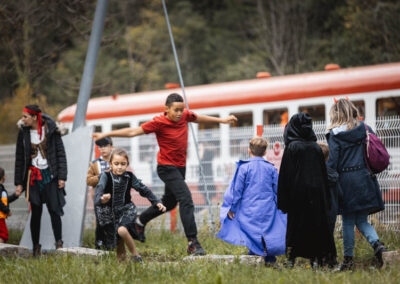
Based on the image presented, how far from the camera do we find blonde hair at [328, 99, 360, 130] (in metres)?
5.85

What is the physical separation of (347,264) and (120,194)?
7.83 ft

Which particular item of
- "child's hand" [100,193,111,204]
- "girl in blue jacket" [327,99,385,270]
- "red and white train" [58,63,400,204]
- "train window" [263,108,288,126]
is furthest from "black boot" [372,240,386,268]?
Answer: "train window" [263,108,288,126]

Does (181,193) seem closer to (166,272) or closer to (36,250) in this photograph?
(166,272)

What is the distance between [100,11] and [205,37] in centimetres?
2424

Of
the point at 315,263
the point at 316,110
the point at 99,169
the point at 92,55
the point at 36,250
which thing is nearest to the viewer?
the point at 315,263

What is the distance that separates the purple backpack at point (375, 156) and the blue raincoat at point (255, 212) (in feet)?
3.12

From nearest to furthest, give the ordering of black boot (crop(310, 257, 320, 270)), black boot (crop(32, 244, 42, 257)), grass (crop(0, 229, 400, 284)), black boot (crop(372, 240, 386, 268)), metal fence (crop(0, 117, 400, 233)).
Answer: grass (crop(0, 229, 400, 284)) → black boot (crop(310, 257, 320, 270)) → black boot (crop(372, 240, 386, 268)) → black boot (crop(32, 244, 42, 257)) → metal fence (crop(0, 117, 400, 233))

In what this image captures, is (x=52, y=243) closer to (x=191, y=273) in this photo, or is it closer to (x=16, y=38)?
(x=191, y=273)

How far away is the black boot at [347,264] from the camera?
5.53m

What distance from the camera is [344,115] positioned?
5.86 m

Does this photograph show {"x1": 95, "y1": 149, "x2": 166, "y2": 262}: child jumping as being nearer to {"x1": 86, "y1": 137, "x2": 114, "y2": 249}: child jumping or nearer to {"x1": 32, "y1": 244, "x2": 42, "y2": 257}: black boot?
{"x1": 86, "y1": 137, "x2": 114, "y2": 249}: child jumping

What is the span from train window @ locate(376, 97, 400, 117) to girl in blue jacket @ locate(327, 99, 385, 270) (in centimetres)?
523

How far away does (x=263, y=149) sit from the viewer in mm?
5965

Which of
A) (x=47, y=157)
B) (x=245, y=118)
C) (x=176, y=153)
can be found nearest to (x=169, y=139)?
(x=176, y=153)
